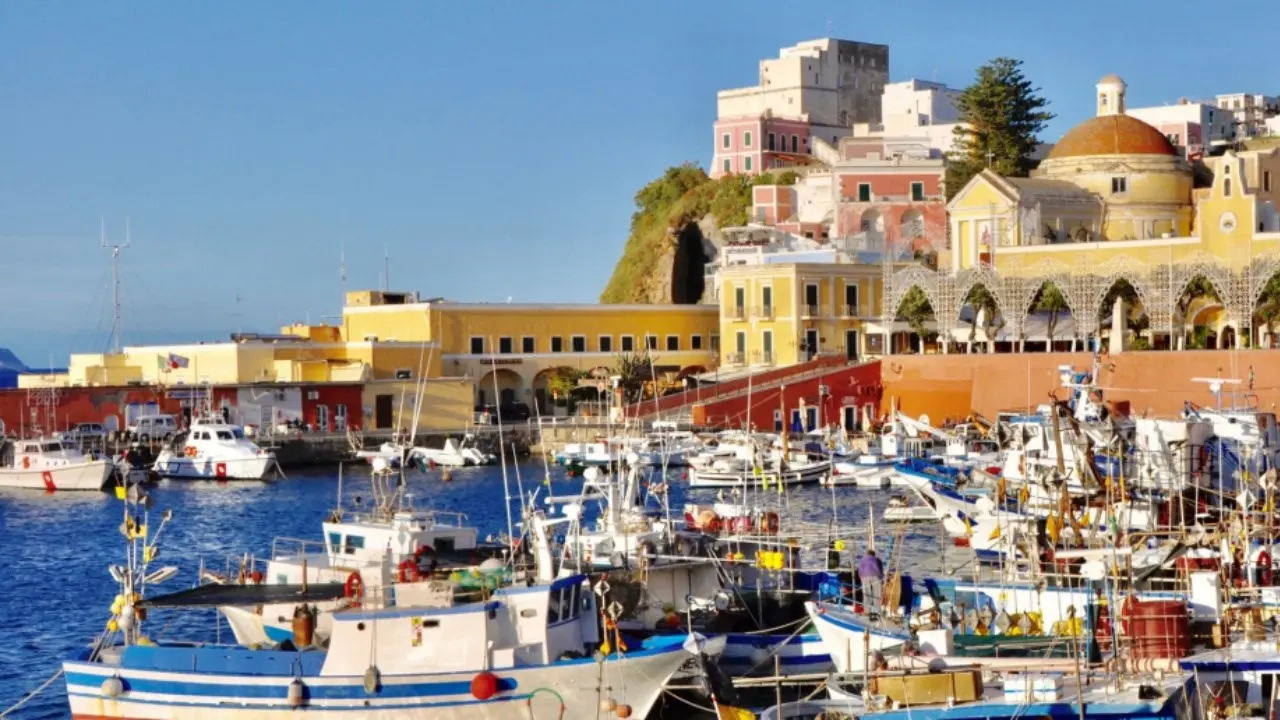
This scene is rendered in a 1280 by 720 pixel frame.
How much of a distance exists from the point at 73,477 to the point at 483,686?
4075 centimetres

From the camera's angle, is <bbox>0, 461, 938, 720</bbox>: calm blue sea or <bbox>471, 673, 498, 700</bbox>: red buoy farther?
<bbox>0, 461, 938, 720</bbox>: calm blue sea

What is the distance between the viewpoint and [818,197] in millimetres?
86625

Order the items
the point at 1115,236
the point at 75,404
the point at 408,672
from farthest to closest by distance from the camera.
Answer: the point at 1115,236
the point at 75,404
the point at 408,672

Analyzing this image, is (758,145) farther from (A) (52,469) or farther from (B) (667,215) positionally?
(A) (52,469)

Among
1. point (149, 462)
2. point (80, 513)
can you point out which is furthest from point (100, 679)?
point (149, 462)

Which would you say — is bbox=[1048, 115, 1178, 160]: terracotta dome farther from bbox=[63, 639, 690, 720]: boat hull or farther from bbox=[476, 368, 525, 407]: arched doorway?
bbox=[63, 639, 690, 720]: boat hull

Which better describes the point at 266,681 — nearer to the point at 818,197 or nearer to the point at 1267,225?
the point at 1267,225

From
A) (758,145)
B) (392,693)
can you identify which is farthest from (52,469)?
(758,145)

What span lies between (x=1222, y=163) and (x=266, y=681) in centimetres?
5463

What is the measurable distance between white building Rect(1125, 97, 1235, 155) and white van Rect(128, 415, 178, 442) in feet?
152

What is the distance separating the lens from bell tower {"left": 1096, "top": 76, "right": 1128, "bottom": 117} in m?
82.6

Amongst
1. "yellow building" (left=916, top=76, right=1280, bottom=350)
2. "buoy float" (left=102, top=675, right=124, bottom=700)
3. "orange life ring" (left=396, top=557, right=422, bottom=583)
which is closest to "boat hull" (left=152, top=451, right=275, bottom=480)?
"yellow building" (left=916, top=76, right=1280, bottom=350)

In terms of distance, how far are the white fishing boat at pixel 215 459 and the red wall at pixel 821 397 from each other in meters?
15.3

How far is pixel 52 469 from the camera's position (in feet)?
199
